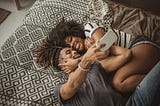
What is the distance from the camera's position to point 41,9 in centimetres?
180

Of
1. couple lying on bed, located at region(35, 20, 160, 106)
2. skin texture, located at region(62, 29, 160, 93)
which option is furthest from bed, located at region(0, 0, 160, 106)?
skin texture, located at region(62, 29, 160, 93)

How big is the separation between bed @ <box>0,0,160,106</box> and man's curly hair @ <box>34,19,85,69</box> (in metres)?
0.06

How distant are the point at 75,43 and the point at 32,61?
0.28 metres

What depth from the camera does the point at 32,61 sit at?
61.3 inches

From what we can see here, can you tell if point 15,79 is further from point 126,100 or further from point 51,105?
point 126,100

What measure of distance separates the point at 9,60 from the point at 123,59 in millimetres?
604

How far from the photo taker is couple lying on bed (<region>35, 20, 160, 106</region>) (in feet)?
4.16

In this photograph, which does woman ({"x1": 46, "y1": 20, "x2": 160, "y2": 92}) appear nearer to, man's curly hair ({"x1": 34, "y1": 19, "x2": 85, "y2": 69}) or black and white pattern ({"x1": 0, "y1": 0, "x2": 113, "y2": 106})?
man's curly hair ({"x1": 34, "y1": 19, "x2": 85, "y2": 69})

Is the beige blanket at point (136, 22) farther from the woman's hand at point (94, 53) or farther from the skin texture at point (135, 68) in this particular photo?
the woman's hand at point (94, 53)

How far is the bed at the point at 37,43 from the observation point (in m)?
1.45

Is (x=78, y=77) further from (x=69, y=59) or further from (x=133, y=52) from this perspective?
(x=133, y=52)

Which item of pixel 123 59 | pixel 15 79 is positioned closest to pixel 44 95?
pixel 15 79

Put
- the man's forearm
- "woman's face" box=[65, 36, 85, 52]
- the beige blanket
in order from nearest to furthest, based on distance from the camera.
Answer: the man's forearm, "woman's face" box=[65, 36, 85, 52], the beige blanket

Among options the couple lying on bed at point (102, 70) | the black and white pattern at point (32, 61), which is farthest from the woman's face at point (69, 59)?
the black and white pattern at point (32, 61)
